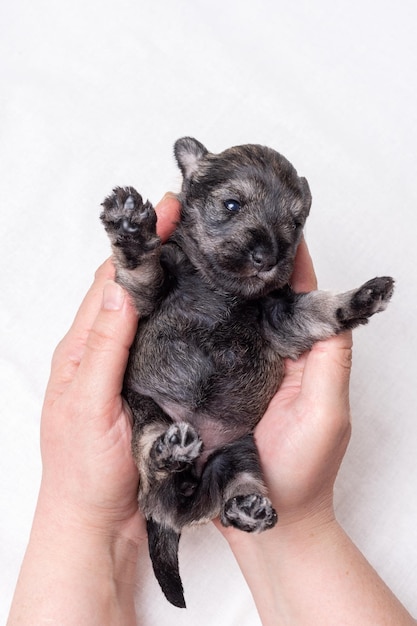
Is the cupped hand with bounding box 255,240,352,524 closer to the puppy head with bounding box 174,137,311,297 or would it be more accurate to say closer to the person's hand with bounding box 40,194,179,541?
the puppy head with bounding box 174,137,311,297

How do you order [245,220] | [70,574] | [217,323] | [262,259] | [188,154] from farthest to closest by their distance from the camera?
[188,154] < [70,574] < [217,323] < [245,220] < [262,259]

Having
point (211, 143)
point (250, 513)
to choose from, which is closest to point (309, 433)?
point (250, 513)

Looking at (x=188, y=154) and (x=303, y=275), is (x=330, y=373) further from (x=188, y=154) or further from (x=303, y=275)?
(x=188, y=154)

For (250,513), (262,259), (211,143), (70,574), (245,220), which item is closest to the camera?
(250,513)

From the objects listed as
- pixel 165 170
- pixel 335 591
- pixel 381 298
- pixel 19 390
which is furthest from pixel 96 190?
pixel 335 591

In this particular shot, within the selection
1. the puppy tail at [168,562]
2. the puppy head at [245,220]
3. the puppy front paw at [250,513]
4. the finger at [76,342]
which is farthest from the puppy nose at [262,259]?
the puppy tail at [168,562]

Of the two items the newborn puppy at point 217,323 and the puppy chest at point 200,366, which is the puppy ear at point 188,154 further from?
the puppy chest at point 200,366
